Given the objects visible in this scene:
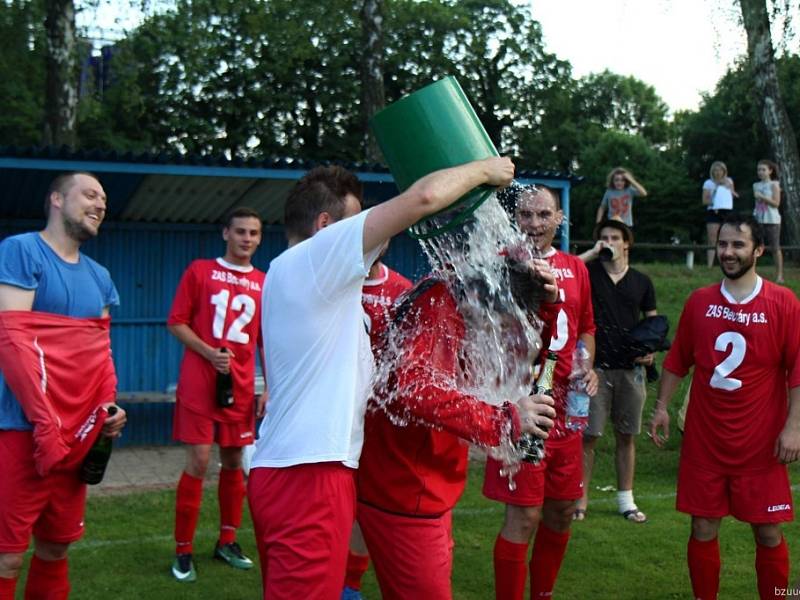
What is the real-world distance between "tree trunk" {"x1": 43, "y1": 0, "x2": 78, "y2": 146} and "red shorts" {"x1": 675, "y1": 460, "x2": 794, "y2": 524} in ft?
43.6

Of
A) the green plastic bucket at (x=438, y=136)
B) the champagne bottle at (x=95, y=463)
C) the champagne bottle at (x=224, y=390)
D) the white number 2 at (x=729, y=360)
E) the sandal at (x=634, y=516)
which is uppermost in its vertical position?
the green plastic bucket at (x=438, y=136)

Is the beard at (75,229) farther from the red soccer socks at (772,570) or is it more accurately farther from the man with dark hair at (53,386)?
the red soccer socks at (772,570)

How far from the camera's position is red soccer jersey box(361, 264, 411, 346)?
11.7ft

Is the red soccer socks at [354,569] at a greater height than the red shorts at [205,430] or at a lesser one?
lesser

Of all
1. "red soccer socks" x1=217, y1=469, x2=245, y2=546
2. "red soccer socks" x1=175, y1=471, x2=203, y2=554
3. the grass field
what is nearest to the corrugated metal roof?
the grass field

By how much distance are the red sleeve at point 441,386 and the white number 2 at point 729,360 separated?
236 centimetres

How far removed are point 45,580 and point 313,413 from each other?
7.43 feet

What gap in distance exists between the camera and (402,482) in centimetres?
338

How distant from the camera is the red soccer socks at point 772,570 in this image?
4.96m

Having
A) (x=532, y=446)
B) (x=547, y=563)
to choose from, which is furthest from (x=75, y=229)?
(x=547, y=563)

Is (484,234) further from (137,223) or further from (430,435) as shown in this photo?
(137,223)

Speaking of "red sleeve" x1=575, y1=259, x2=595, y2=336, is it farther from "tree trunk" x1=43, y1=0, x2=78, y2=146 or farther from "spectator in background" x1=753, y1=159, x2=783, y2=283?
"tree trunk" x1=43, y1=0, x2=78, y2=146

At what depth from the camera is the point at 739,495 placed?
5.00m

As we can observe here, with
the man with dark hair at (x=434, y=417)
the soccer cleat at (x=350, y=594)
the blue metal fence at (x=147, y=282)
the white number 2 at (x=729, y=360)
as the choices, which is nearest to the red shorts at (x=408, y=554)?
the man with dark hair at (x=434, y=417)
